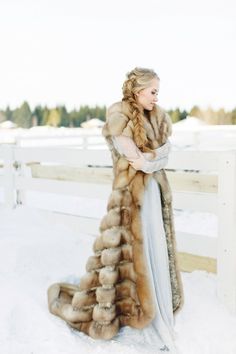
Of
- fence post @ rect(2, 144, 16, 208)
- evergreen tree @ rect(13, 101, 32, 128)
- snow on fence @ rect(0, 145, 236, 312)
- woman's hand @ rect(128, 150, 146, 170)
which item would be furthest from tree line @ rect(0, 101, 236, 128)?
woman's hand @ rect(128, 150, 146, 170)

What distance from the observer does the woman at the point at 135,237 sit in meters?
2.99

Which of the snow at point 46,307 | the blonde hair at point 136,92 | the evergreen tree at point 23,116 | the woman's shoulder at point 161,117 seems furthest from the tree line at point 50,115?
the blonde hair at point 136,92

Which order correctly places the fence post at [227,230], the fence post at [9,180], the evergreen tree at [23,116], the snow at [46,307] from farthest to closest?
the evergreen tree at [23,116] → the fence post at [9,180] → the fence post at [227,230] → the snow at [46,307]

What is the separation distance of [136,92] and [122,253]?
103 centimetres

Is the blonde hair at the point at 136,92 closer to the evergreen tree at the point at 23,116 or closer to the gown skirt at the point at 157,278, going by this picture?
the gown skirt at the point at 157,278

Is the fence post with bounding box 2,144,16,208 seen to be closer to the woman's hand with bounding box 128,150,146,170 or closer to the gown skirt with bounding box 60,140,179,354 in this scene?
the gown skirt with bounding box 60,140,179,354

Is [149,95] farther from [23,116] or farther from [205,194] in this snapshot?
[23,116]

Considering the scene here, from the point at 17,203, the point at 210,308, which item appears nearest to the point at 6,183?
the point at 17,203

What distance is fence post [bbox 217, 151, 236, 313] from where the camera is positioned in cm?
375

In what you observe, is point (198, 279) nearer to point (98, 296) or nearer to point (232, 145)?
point (98, 296)

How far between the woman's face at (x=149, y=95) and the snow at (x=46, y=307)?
5.16ft

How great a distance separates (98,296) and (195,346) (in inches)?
30.7

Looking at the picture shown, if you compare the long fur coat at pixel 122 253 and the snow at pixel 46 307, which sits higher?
the long fur coat at pixel 122 253

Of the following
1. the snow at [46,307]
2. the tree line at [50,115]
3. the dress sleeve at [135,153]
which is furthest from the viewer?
the tree line at [50,115]
